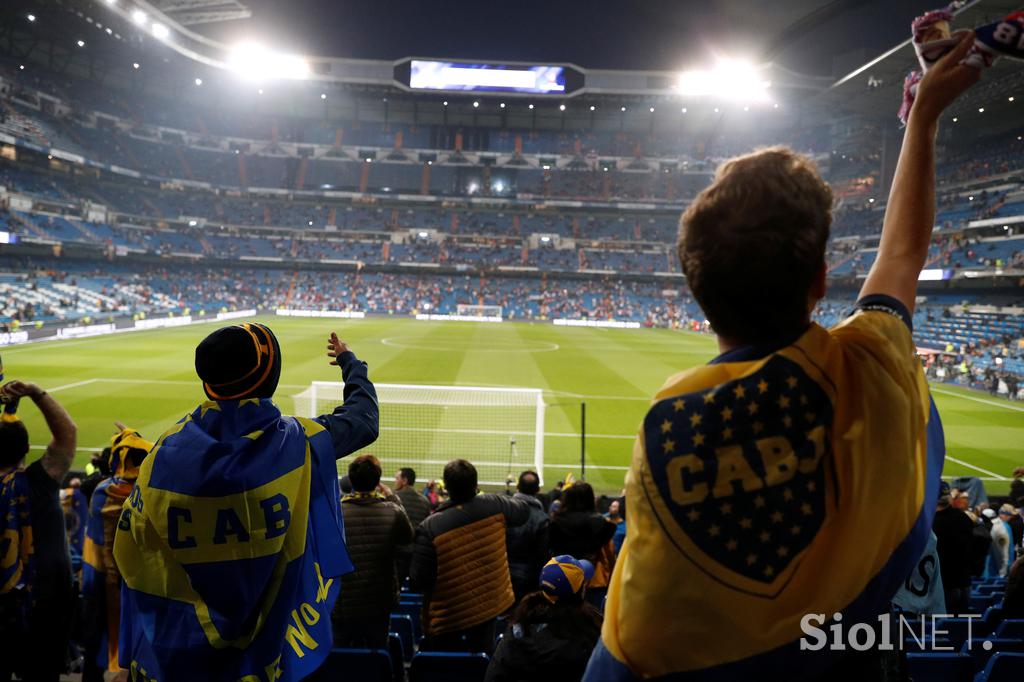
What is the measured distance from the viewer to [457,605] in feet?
13.9

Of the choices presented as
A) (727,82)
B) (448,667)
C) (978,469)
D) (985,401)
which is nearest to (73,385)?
(448,667)

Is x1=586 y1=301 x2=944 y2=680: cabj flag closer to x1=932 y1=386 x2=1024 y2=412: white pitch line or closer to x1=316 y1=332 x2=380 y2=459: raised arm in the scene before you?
x1=316 y1=332 x2=380 y2=459: raised arm

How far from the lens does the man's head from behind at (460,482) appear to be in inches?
172

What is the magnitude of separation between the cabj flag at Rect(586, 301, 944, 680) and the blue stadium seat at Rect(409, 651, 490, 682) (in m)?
2.83

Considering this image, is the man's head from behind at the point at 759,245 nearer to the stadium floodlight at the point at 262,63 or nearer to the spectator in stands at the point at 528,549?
the spectator in stands at the point at 528,549

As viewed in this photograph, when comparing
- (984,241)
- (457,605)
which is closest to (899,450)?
(457,605)

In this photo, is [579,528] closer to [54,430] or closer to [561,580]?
[561,580]

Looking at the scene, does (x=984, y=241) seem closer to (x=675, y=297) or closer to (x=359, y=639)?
(x=675, y=297)

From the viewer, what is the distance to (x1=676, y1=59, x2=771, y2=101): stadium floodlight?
213 feet

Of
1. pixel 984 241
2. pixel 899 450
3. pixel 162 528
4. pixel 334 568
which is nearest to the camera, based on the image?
pixel 899 450

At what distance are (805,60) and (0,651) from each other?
249ft

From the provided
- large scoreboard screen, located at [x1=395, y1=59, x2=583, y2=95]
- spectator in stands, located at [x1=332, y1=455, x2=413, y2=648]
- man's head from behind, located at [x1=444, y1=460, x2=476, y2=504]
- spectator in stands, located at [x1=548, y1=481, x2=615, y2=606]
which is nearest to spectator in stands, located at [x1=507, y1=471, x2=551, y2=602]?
spectator in stands, located at [x1=548, y1=481, x2=615, y2=606]

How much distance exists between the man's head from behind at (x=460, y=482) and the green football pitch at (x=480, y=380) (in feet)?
29.7

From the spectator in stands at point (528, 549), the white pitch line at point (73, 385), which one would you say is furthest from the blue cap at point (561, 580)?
the white pitch line at point (73, 385)
